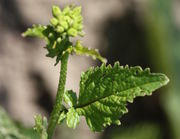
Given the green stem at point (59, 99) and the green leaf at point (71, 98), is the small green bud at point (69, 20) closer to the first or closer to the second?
the green stem at point (59, 99)

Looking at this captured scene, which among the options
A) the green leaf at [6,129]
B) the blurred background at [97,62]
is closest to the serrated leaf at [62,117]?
the green leaf at [6,129]

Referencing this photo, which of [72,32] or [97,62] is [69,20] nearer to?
[72,32]

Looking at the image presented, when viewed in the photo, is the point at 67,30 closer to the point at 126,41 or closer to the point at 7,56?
the point at 7,56

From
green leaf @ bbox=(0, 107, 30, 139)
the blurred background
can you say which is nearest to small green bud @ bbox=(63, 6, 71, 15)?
green leaf @ bbox=(0, 107, 30, 139)

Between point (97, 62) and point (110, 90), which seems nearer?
point (110, 90)

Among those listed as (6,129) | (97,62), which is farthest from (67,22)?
(97,62)

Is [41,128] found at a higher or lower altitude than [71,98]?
lower

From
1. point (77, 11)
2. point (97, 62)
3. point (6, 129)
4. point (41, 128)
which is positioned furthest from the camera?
point (97, 62)
